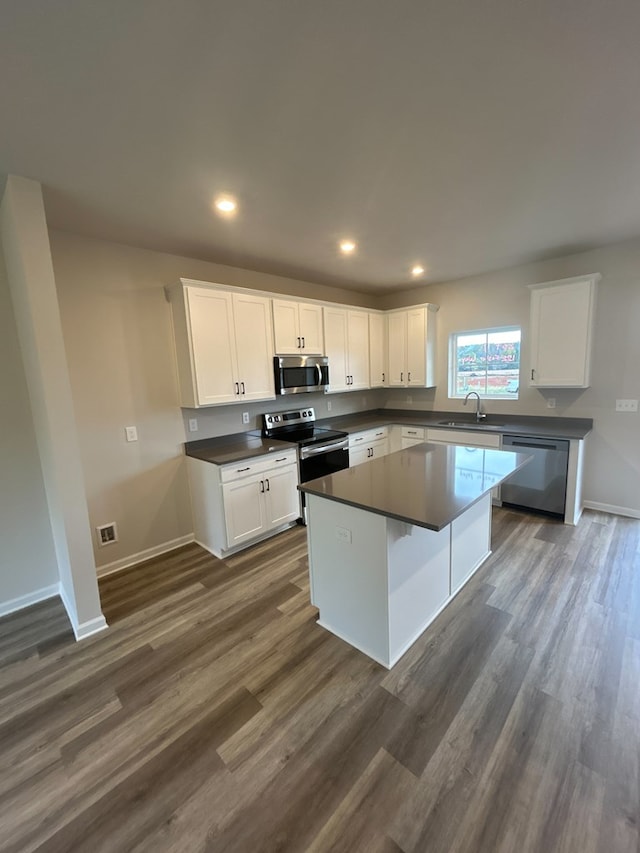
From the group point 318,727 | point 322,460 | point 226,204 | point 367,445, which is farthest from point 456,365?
point 318,727

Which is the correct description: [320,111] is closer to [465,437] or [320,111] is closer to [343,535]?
[343,535]

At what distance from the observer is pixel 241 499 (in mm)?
3146

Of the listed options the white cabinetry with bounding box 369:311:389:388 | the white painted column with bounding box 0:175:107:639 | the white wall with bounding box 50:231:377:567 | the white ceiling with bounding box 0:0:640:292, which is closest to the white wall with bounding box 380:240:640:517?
the white ceiling with bounding box 0:0:640:292

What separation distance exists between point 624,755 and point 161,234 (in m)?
4.12

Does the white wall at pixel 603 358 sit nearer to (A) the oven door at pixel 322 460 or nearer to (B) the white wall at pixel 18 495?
(A) the oven door at pixel 322 460

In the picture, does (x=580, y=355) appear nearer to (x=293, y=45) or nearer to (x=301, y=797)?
(x=293, y=45)

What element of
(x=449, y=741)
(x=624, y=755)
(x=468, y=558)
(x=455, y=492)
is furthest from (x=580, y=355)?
(x=449, y=741)

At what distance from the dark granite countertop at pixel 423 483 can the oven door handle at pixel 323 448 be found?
109cm

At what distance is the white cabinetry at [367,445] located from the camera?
4.35 meters

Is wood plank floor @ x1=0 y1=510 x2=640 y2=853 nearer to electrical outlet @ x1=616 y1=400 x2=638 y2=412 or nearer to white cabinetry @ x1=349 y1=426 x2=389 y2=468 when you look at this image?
electrical outlet @ x1=616 y1=400 x2=638 y2=412

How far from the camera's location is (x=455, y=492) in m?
1.90

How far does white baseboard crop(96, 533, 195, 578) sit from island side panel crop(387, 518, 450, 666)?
7.67ft

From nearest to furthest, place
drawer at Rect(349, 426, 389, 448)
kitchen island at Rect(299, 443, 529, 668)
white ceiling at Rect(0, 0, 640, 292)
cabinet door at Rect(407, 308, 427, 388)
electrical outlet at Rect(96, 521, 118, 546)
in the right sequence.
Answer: white ceiling at Rect(0, 0, 640, 292) < kitchen island at Rect(299, 443, 529, 668) < electrical outlet at Rect(96, 521, 118, 546) < drawer at Rect(349, 426, 389, 448) < cabinet door at Rect(407, 308, 427, 388)

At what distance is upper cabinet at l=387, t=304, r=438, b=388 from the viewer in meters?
4.67
